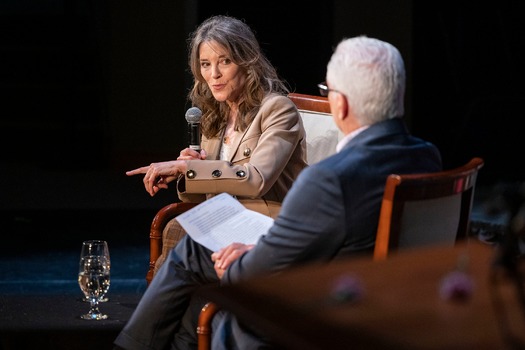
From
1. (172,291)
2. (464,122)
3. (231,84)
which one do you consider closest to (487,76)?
(464,122)

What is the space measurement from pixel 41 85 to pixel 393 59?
5726mm

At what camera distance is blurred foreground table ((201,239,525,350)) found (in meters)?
1.13

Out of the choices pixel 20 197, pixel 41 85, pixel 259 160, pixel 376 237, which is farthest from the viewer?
pixel 41 85

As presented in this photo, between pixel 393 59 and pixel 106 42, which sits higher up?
pixel 393 59

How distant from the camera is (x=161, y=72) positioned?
7422 mm

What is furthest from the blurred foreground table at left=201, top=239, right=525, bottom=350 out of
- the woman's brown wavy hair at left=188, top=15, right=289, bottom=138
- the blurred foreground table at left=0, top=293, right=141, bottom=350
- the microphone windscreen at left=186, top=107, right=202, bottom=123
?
the woman's brown wavy hair at left=188, top=15, right=289, bottom=138

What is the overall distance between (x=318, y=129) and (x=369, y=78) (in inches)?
60.2

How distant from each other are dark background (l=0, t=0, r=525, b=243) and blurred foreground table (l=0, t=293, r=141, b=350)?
12.8 ft

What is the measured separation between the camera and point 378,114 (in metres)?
2.09

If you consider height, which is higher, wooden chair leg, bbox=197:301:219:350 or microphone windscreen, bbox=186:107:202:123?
microphone windscreen, bbox=186:107:202:123

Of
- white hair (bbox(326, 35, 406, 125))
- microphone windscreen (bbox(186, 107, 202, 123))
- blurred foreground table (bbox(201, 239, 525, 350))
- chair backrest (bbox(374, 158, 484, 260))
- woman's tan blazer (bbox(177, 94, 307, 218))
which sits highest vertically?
white hair (bbox(326, 35, 406, 125))

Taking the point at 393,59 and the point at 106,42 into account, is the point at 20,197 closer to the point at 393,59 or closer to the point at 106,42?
the point at 106,42

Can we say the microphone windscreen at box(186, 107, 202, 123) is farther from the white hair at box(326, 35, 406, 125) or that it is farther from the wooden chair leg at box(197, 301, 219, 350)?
the white hair at box(326, 35, 406, 125)

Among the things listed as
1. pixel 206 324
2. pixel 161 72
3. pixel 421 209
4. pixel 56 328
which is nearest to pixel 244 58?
pixel 56 328
